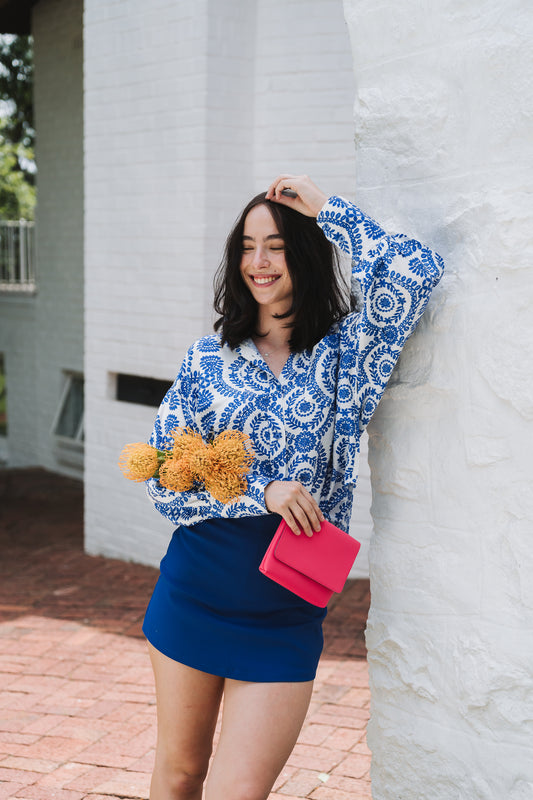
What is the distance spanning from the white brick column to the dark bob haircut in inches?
7.4

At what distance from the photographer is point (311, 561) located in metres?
2.23

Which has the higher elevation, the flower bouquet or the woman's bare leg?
the flower bouquet

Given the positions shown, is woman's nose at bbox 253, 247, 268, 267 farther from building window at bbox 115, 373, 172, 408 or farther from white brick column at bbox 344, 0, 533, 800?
building window at bbox 115, 373, 172, 408

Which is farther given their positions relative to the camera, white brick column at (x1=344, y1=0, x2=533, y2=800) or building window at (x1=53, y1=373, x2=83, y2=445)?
building window at (x1=53, y1=373, x2=83, y2=445)

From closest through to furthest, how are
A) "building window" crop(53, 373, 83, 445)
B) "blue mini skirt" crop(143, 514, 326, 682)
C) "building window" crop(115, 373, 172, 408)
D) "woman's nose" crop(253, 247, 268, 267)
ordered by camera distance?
1. "blue mini skirt" crop(143, 514, 326, 682)
2. "woman's nose" crop(253, 247, 268, 267)
3. "building window" crop(115, 373, 172, 408)
4. "building window" crop(53, 373, 83, 445)

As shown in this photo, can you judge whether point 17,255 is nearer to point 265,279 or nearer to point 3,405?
point 3,405

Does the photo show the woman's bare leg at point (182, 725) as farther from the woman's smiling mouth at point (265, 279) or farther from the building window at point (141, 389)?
the building window at point (141, 389)

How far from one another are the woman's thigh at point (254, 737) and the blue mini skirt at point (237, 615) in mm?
39

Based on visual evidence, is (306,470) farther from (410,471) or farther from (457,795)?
(457,795)

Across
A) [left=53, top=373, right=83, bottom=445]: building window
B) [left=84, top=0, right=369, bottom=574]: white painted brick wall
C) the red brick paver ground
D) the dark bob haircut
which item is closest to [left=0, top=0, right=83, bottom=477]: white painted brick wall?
[left=53, top=373, right=83, bottom=445]: building window

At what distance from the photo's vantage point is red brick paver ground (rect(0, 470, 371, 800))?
3.52 metres

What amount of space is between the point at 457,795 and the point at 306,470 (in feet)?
2.95

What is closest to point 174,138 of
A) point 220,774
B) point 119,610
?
point 119,610

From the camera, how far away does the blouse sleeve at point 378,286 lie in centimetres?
219
